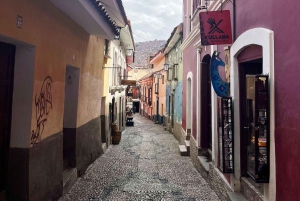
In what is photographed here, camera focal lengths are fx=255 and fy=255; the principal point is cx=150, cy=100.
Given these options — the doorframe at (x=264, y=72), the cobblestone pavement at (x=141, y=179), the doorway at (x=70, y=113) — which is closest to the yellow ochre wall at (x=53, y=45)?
the doorway at (x=70, y=113)

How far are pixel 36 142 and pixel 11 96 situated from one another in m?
0.80

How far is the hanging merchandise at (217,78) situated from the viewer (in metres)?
4.84

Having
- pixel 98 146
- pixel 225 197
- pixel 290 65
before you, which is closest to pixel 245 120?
pixel 225 197

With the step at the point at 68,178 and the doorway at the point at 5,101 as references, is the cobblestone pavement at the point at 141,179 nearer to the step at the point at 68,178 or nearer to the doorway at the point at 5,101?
the step at the point at 68,178

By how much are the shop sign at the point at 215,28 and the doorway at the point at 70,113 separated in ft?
10.6

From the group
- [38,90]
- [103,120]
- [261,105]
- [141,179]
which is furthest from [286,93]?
[103,120]

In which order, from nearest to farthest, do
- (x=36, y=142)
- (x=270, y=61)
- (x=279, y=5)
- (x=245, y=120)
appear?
(x=279, y=5) → (x=270, y=61) → (x=36, y=142) → (x=245, y=120)

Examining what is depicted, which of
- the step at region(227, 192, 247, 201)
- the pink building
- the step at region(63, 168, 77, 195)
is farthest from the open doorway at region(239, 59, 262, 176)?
the step at region(63, 168, 77, 195)

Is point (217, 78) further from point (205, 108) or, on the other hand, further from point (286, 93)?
point (205, 108)

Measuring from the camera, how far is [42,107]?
13.8 feet

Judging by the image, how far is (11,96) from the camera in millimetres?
3785

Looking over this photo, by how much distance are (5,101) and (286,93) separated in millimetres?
3758

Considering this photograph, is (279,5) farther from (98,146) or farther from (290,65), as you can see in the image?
(98,146)

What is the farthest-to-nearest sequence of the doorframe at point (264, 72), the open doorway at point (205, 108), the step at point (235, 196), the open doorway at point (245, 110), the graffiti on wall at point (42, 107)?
the open doorway at point (205, 108) → the open doorway at point (245, 110) → the step at point (235, 196) → the graffiti on wall at point (42, 107) → the doorframe at point (264, 72)
